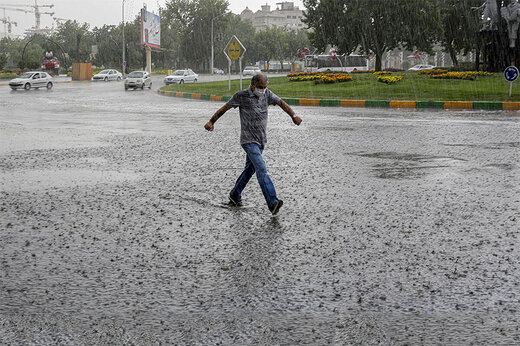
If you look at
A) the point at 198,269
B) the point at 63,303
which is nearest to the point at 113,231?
the point at 198,269

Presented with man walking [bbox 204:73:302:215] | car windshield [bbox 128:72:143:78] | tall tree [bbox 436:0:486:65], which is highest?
A: tall tree [bbox 436:0:486:65]

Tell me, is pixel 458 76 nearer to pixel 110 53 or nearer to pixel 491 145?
pixel 491 145

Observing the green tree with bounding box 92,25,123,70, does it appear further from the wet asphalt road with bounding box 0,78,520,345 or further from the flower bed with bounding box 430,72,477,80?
the wet asphalt road with bounding box 0,78,520,345

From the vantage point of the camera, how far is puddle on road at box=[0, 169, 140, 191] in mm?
7629

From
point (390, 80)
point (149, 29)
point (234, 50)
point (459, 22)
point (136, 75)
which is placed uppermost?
point (149, 29)

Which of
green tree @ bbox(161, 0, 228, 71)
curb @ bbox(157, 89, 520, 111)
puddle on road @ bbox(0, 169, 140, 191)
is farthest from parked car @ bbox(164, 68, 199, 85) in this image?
green tree @ bbox(161, 0, 228, 71)

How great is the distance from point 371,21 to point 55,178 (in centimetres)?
4331

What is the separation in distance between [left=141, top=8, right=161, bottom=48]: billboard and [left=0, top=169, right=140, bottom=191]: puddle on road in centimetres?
8460

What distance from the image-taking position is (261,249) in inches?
200

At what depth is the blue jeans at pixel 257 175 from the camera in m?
6.20

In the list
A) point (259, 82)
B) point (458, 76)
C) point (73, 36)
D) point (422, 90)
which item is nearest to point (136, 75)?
point (458, 76)

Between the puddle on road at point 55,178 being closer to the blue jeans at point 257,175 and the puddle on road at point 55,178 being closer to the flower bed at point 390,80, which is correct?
the blue jeans at point 257,175

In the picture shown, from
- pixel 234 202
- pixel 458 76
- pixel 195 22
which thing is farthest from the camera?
pixel 195 22

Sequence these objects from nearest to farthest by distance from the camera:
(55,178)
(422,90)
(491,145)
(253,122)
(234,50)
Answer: (253,122) < (55,178) < (491,145) < (422,90) < (234,50)
